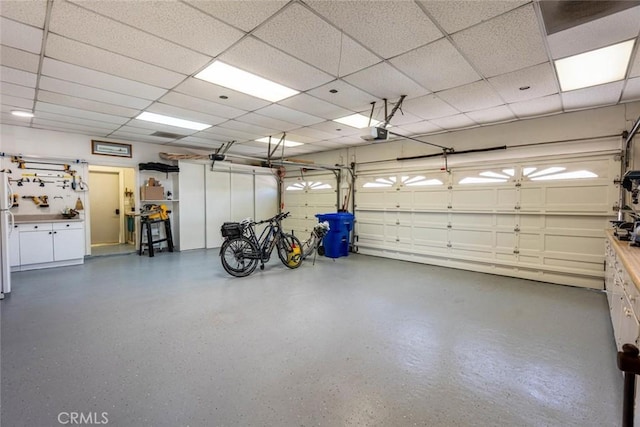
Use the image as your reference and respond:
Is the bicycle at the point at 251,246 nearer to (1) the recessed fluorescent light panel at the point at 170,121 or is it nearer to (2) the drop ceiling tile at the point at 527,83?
(1) the recessed fluorescent light panel at the point at 170,121

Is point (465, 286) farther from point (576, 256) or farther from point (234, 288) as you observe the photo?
point (234, 288)

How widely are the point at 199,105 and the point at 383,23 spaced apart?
9.70ft

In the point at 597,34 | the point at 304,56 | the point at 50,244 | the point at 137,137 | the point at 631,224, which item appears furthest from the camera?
the point at 137,137

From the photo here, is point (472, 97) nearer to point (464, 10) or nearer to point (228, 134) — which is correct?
point (464, 10)

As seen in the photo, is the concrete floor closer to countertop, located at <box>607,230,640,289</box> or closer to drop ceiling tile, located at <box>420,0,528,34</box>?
countertop, located at <box>607,230,640,289</box>

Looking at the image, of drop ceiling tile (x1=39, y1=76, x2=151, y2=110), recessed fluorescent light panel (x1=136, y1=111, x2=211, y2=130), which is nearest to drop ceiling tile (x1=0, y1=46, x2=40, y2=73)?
drop ceiling tile (x1=39, y1=76, x2=151, y2=110)

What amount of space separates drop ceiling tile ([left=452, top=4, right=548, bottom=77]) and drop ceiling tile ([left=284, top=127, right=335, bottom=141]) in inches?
Answer: 125

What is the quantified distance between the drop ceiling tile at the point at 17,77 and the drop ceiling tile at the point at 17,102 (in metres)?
0.73

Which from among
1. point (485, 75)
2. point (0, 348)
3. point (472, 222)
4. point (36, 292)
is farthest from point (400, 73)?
point (36, 292)

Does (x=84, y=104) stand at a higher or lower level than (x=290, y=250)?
higher

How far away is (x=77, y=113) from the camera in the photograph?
4625mm

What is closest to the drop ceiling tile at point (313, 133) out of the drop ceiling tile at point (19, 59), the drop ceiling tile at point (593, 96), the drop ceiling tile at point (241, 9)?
the drop ceiling tile at point (241, 9)

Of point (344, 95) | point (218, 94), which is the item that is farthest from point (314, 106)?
point (218, 94)

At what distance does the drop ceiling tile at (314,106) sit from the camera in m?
3.93
